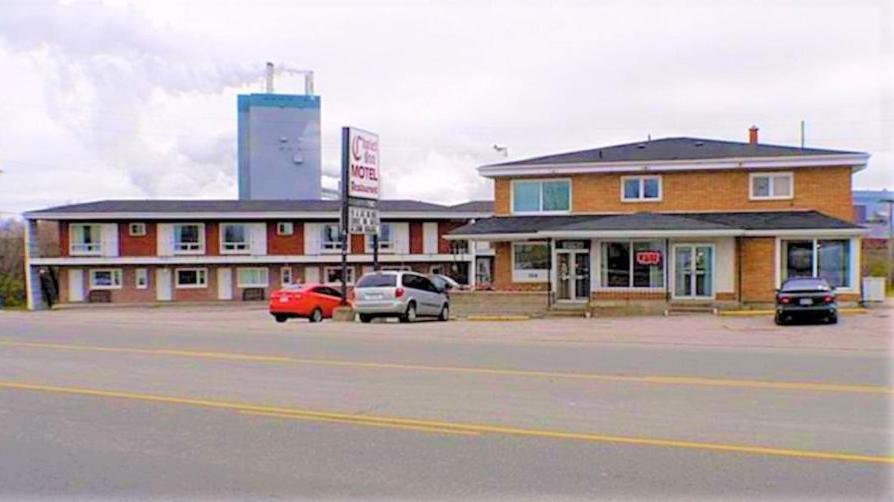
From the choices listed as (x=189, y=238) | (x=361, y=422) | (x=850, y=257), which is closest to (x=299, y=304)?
(x=850, y=257)

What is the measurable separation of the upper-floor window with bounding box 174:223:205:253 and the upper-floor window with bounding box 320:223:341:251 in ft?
26.2

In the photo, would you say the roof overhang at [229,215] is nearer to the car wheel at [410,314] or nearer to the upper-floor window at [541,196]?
the upper-floor window at [541,196]

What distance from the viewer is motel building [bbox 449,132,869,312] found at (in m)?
31.0

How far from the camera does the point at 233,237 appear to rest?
58.5 metres

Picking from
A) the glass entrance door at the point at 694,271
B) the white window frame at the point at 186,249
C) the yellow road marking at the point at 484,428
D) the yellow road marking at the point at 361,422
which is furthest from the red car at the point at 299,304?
the white window frame at the point at 186,249

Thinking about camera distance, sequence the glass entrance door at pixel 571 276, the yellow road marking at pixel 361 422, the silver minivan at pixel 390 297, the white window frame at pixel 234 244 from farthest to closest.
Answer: the white window frame at pixel 234 244, the glass entrance door at pixel 571 276, the silver minivan at pixel 390 297, the yellow road marking at pixel 361 422

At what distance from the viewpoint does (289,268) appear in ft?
195

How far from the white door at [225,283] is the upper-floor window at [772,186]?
36.7 meters

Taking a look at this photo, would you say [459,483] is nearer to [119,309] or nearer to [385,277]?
[385,277]

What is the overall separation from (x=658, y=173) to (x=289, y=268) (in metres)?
31.8

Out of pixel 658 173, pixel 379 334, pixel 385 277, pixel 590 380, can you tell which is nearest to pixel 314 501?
pixel 590 380

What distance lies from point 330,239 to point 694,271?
1277 inches

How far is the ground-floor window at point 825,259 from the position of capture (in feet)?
101

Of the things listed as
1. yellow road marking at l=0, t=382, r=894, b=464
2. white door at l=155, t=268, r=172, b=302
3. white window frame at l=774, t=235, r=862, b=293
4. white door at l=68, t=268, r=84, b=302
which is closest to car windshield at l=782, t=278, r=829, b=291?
white window frame at l=774, t=235, r=862, b=293
